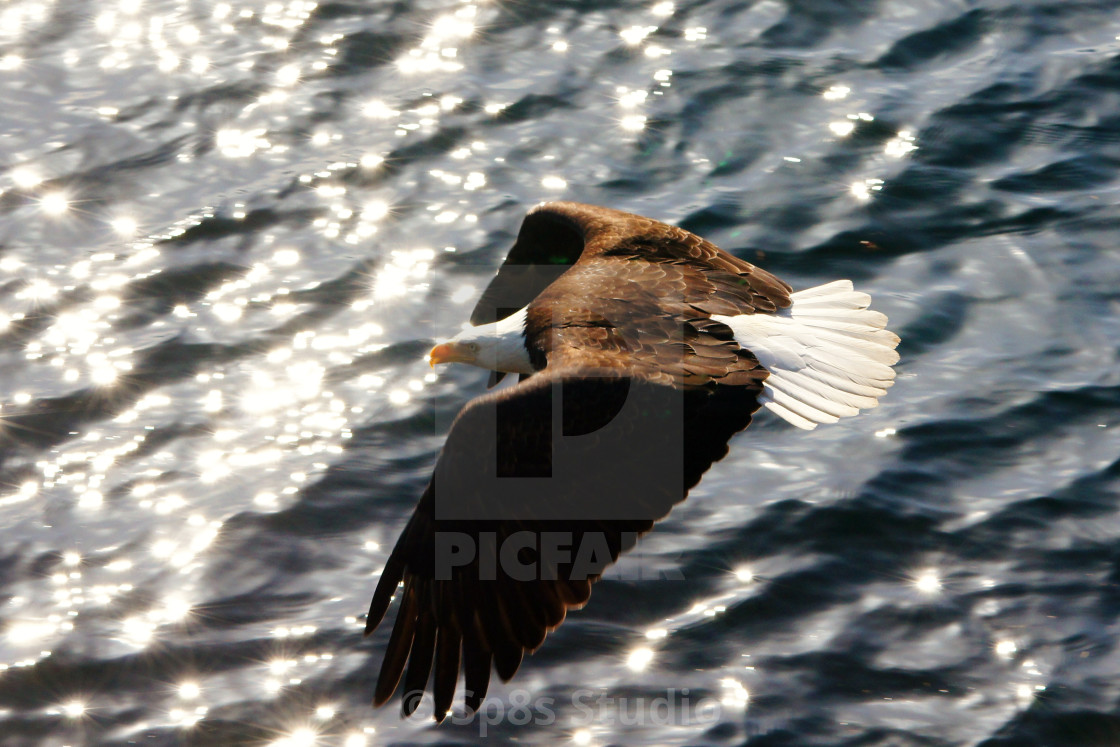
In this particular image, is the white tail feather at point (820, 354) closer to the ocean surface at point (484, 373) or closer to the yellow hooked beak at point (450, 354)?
Answer: the ocean surface at point (484, 373)

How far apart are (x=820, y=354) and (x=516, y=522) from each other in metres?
1.55

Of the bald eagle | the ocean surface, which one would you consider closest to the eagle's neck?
the bald eagle

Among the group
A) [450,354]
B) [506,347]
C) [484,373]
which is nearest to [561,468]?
[506,347]

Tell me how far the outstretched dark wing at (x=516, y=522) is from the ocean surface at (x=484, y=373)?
462 millimetres

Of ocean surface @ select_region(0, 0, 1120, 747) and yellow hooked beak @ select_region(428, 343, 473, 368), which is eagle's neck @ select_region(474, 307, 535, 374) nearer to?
yellow hooked beak @ select_region(428, 343, 473, 368)

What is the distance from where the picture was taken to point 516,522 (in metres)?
3.76

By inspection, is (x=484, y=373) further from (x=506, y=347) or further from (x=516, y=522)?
(x=516, y=522)

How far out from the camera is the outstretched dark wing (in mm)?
3668

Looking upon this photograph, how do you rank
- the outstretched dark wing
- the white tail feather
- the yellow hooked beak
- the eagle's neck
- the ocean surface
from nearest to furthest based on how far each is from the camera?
the outstretched dark wing < the ocean surface < the white tail feather < the eagle's neck < the yellow hooked beak

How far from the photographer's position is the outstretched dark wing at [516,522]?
367 centimetres

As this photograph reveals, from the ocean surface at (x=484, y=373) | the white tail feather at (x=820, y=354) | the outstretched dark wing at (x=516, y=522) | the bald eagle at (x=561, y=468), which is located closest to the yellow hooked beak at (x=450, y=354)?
the ocean surface at (x=484, y=373)

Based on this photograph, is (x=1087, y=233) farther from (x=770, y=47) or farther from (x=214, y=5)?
(x=214, y=5)

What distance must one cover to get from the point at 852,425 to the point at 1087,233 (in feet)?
6.27

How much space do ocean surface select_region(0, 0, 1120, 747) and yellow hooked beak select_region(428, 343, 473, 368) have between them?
0.41m
